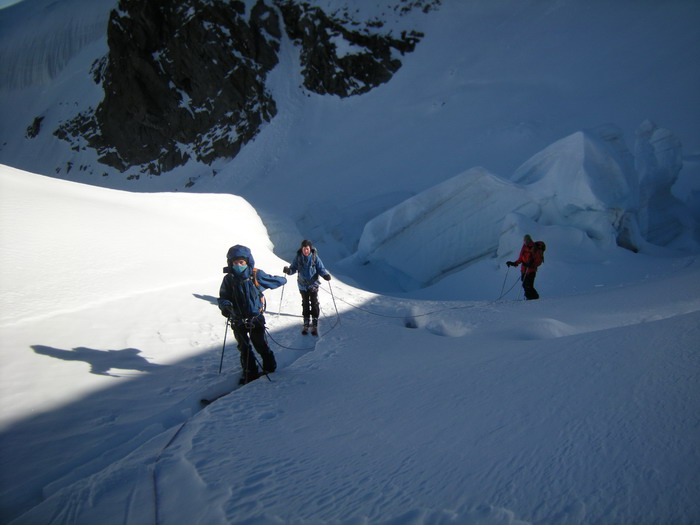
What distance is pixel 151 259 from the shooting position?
4.93 metres

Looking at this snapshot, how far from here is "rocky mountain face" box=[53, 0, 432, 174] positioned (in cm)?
2608

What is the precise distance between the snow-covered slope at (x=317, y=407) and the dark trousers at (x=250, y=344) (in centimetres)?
21

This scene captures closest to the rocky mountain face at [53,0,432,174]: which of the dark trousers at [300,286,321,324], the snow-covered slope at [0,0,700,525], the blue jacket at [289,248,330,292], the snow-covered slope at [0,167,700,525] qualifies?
the snow-covered slope at [0,0,700,525]

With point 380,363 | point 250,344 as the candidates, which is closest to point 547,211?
point 380,363

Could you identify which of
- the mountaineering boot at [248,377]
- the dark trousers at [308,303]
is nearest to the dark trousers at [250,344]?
the mountaineering boot at [248,377]

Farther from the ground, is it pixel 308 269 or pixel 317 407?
pixel 308 269

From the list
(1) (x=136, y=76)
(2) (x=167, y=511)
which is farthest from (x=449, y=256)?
(1) (x=136, y=76)

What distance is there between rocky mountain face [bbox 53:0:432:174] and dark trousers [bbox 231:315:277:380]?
24.8 metres

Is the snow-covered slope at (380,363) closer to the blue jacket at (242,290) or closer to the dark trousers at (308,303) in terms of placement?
the dark trousers at (308,303)

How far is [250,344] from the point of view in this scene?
3441 millimetres

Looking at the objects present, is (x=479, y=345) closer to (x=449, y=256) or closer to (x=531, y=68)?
(x=449, y=256)

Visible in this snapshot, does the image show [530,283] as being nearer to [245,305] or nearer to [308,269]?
[308,269]

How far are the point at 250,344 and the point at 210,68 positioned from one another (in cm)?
2997

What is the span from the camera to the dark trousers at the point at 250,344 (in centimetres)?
334
